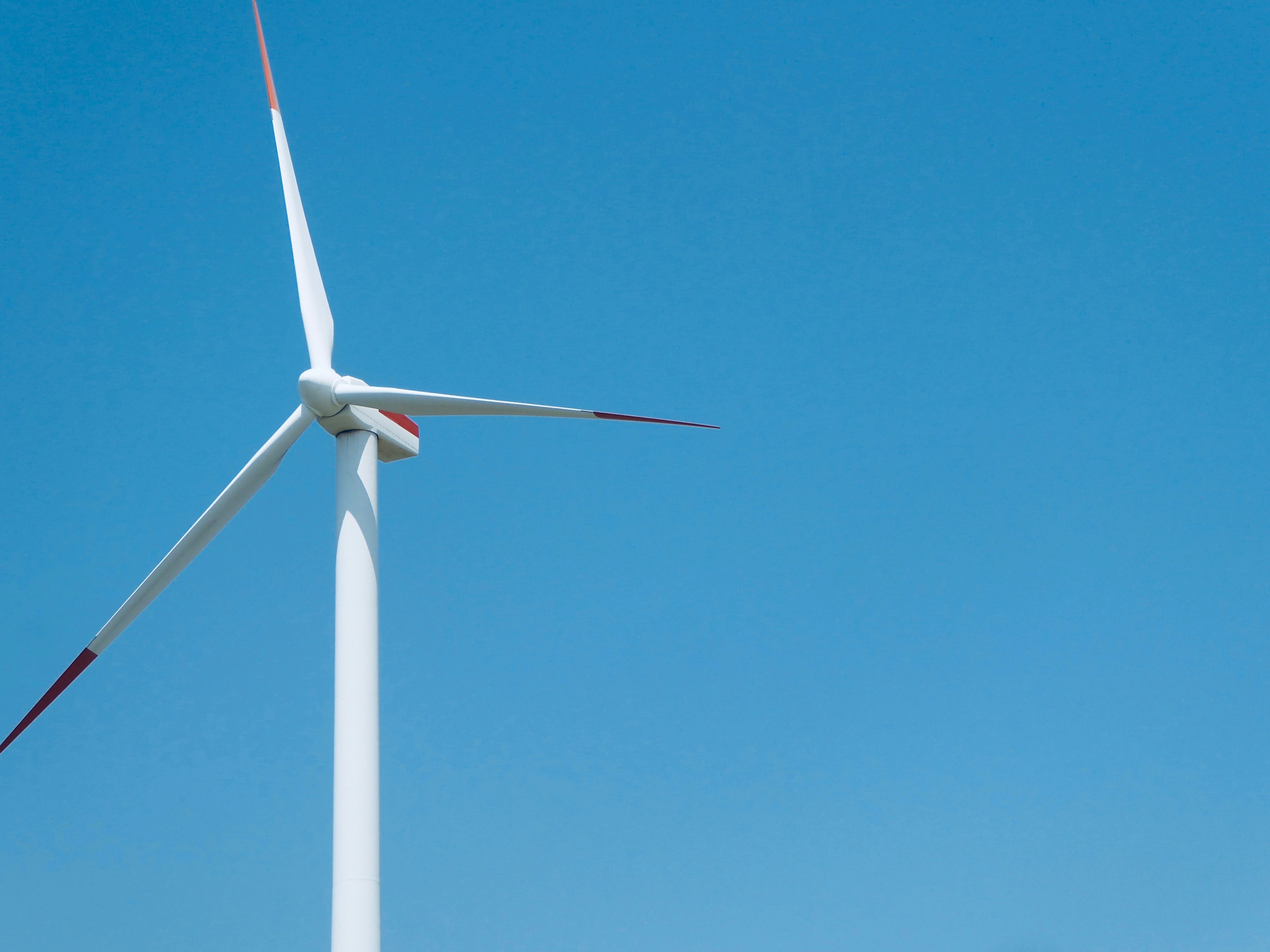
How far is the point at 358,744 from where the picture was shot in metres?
24.8

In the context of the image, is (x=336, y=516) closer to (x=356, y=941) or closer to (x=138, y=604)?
(x=138, y=604)

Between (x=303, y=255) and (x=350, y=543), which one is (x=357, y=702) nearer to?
(x=350, y=543)

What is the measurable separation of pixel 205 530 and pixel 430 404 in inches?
207

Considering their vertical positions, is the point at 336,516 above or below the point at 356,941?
above

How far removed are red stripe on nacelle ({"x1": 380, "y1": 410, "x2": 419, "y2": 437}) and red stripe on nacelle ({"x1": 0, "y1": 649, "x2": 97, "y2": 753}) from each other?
7.82 meters

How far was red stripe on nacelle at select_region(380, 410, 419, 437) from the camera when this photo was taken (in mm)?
29094

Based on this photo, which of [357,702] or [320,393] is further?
[320,393]

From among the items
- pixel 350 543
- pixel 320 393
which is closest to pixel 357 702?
pixel 350 543

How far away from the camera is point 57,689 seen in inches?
1120

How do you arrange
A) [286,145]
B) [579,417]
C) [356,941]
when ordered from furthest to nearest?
[286,145]
[579,417]
[356,941]

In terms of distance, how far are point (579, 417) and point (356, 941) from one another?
34.3 feet

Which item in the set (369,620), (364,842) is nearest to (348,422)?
(369,620)

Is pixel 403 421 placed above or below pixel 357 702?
above

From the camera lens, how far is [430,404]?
92.3 feet
